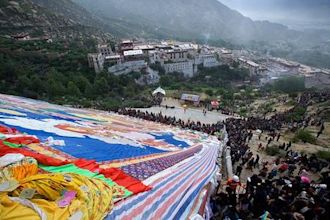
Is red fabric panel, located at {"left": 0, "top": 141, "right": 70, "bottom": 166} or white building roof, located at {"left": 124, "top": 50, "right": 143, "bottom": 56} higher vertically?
red fabric panel, located at {"left": 0, "top": 141, "right": 70, "bottom": 166}

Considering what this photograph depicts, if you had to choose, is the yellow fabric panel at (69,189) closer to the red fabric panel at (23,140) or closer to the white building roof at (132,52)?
the red fabric panel at (23,140)

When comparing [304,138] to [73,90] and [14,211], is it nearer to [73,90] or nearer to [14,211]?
[14,211]

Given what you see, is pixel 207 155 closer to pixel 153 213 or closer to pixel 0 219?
pixel 153 213

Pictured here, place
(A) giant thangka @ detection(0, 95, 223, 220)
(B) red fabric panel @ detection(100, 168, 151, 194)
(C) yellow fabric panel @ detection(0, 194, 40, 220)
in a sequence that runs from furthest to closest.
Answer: (B) red fabric panel @ detection(100, 168, 151, 194) → (A) giant thangka @ detection(0, 95, 223, 220) → (C) yellow fabric panel @ detection(0, 194, 40, 220)

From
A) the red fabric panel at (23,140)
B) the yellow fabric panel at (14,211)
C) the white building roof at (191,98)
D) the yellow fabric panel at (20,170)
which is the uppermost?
the yellow fabric panel at (14,211)

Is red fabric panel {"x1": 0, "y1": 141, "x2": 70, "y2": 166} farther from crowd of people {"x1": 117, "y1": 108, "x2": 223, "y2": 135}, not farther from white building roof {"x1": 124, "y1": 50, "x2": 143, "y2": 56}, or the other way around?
white building roof {"x1": 124, "y1": 50, "x2": 143, "y2": 56}

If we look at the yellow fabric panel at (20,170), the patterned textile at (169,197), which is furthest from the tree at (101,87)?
the yellow fabric panel at (20,170)

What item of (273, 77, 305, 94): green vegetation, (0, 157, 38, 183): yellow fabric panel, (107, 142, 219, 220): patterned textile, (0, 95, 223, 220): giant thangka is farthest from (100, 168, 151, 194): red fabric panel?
(273, 77, 305, 94): green vegetation
